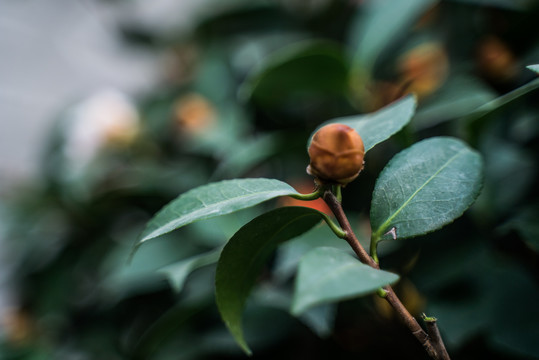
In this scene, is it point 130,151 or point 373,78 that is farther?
point 130,151

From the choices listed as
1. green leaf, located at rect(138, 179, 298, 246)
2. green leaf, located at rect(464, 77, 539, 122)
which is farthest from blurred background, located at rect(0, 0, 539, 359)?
green leaf, located at rect(138, 179, 298, 246)

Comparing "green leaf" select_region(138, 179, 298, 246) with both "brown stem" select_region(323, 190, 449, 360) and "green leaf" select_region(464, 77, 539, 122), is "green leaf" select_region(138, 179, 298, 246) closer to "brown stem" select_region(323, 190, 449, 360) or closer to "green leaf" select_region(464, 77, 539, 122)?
"brown stem" select_region(323, 190, 449, 360)

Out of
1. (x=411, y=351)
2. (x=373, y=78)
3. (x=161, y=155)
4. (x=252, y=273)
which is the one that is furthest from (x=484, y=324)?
(x=161, y=155)

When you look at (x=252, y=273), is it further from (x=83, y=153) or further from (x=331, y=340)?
(x=83, y=153)

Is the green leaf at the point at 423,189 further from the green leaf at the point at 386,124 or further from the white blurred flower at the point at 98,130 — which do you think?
the white blurred flower at the point at 98,130

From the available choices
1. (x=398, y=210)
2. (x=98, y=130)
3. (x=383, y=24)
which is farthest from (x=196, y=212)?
(x=98, y=130)

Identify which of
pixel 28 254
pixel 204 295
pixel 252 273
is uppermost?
pixel 252 273
